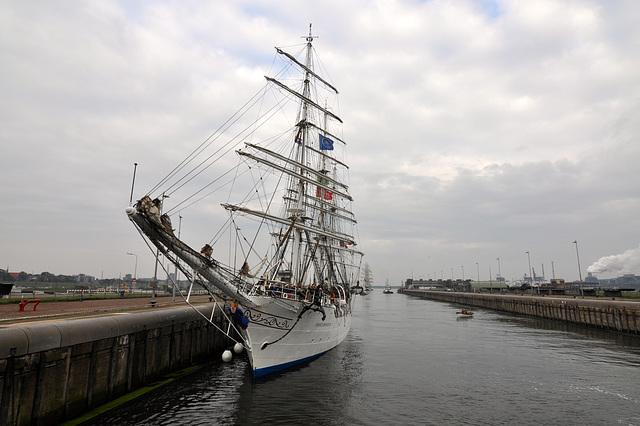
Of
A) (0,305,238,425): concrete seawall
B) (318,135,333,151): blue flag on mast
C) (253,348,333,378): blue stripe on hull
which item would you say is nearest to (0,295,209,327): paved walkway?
(0,305,238,425): concrete seawall

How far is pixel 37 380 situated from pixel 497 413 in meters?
18.7

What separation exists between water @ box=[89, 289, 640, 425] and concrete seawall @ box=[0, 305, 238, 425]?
129 cm

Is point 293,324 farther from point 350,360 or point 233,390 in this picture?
point 350,360

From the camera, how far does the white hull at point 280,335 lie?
19.7 m

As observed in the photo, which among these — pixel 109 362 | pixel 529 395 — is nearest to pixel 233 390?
pixel 109 362

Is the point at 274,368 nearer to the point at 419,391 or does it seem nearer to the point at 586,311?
the point at 419,391

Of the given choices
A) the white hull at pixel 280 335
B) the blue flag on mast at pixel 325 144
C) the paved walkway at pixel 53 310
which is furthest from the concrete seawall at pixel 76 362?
the blue flag on mast at pixel 325 144

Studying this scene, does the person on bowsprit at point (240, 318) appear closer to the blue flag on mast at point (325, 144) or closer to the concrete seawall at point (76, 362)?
the concrete seawall at point (76, 362)

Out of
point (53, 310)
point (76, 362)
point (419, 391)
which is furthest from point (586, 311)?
point (53, 310)

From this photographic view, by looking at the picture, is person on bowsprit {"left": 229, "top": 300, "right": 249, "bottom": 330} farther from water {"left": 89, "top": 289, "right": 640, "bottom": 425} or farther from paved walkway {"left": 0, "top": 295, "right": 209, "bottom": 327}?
paved walkway {"left": 0, "top": 295, "right": 209, "bottom": 327}

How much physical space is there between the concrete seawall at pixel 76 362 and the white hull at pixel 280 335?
16.7ft

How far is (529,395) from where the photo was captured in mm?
18438

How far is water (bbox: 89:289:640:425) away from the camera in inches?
591

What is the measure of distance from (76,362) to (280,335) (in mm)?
10555
